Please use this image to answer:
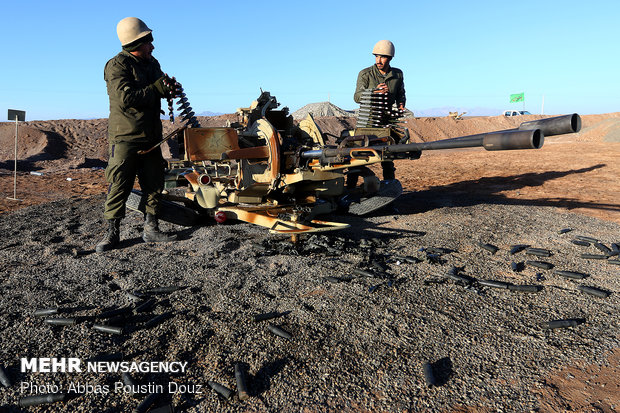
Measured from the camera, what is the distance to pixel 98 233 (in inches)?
272

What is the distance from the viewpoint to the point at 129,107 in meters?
5.86

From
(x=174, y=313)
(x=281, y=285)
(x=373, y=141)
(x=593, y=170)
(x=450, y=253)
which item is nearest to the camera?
(x=174, y=313)

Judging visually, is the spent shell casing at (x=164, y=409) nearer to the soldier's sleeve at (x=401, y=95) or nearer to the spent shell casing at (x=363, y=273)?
the spent shell casing at (x=363, y=273)

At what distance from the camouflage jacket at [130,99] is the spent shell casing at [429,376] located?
15.8 feet

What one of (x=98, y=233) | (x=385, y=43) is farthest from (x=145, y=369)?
(x=385, y=43)

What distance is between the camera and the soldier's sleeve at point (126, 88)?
570 cm

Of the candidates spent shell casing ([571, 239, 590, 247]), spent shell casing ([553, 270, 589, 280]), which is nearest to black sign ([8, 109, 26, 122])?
spent shell casing ([553, 270, 589, 280])

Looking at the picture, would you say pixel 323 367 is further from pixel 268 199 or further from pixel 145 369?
pixel 268 199

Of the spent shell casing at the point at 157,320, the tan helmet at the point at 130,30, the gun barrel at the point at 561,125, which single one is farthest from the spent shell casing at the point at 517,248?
the tan helmet at the point at 130,30

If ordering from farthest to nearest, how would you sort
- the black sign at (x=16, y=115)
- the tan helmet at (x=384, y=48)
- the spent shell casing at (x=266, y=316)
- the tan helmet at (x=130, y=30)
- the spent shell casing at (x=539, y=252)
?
the black sign at (x=16, y=115)
the tan helmet at (x=384, y=48)
the tan helmet at (x=130, y=30)
the spent shell casing at (x=539, y=252)
the spent shell casing at (x=266, y=316)

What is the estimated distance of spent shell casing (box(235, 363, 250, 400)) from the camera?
111 inches

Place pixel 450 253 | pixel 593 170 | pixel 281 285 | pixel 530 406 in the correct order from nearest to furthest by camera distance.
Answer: pixel 530 406 < pixel 281 285 < pixel 450 253 < pixel 593 170

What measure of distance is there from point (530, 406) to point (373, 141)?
13.2 ft

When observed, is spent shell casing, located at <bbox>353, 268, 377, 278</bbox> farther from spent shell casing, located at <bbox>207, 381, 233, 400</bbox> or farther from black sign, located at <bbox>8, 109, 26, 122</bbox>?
black sign, located at <bbox>8, 109, 26, 122</bbox>
